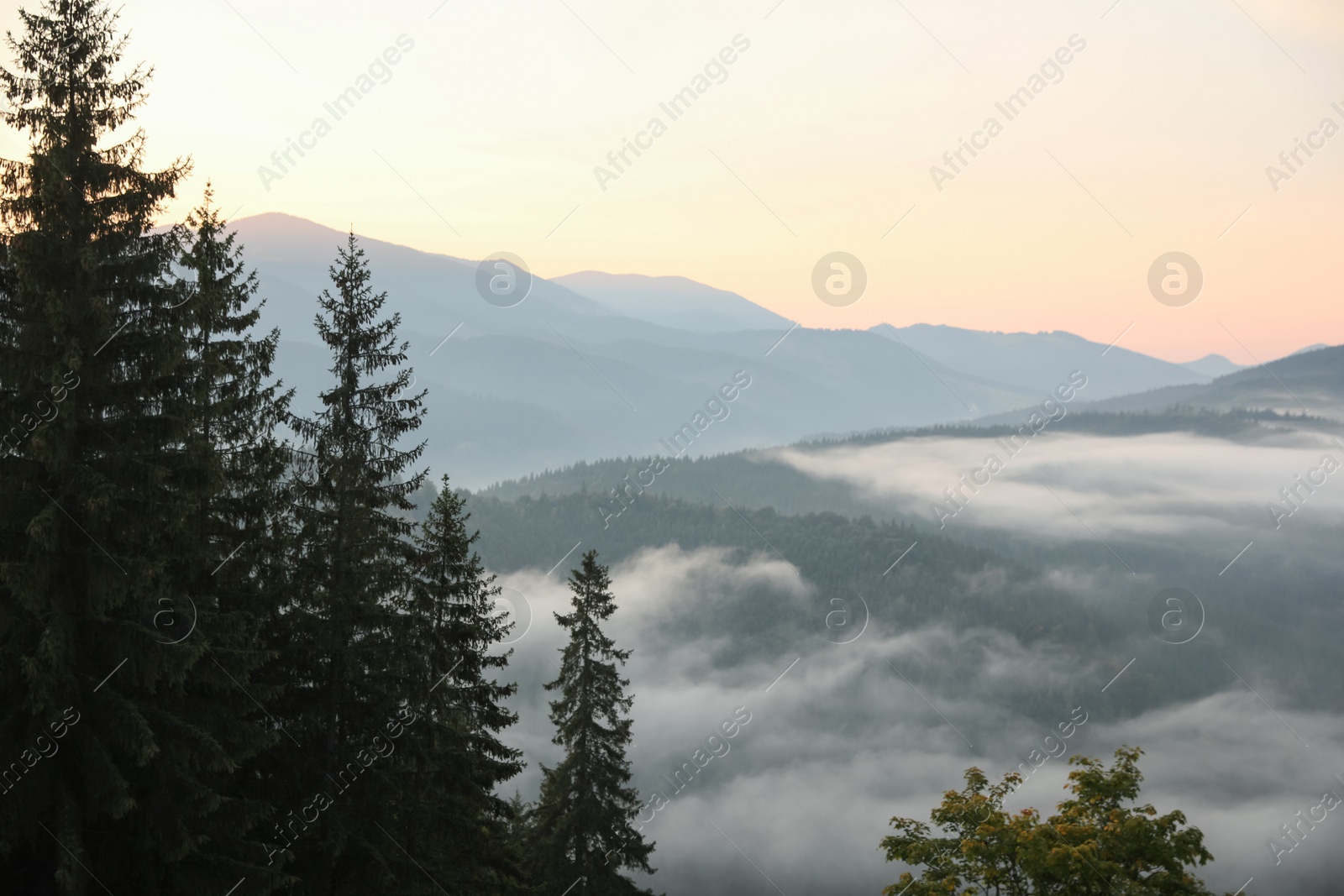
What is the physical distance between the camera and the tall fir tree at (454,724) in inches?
728

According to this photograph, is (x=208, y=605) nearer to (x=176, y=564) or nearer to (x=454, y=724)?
(x=176, y=564)

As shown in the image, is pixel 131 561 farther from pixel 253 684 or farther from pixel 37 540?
pixel 253 684

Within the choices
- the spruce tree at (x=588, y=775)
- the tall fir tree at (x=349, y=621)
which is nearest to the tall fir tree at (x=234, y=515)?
the tall fir tree at (x=349, y=621)

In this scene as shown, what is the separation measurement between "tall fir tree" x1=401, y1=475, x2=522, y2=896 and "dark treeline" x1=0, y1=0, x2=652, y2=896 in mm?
137

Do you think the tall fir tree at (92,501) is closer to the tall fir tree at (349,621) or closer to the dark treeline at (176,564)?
the dark treeline at (176,564)

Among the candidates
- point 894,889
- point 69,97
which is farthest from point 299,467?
point 894,889

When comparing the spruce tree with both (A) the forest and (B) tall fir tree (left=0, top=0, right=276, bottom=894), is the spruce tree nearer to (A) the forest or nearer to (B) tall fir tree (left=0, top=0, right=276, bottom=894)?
(A) the forest

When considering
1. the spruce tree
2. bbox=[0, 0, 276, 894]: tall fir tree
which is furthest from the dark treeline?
the spruce tree

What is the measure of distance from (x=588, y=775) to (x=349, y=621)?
43.9 ft

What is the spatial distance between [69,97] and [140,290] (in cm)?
268

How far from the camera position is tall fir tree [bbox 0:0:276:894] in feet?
40.8

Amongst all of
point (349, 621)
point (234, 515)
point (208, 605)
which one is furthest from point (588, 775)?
point (208, 605)

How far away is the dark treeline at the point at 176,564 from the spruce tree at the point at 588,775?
923 centimetres

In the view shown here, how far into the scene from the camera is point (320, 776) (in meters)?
17.0
